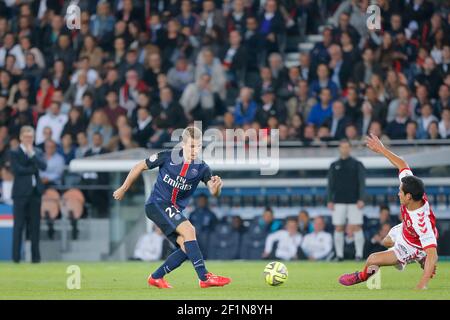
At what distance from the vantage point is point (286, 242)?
2253 cm

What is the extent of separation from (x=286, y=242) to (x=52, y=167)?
5286 millimetres

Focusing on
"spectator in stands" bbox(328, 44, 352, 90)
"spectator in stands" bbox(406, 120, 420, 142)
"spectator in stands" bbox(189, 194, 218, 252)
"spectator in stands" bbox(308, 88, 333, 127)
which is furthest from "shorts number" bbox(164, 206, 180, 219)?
"spectator in stands" bbox(328, 44, 352, 90)

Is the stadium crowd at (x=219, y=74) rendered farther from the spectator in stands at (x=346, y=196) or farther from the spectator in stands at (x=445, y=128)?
the spectator in stands at (x=346, y=196)

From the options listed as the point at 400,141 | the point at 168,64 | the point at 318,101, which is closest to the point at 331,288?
the point at 400,141

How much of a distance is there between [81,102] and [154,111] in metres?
1.95

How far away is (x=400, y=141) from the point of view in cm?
2275

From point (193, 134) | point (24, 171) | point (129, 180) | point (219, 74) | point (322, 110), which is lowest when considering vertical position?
point (129, 180)

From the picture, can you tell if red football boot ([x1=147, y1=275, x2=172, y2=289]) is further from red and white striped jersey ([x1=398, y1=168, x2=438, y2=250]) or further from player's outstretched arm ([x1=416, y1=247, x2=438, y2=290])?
player's outstretched arm ([x1=416, y1=247, x2=438, y2=290])

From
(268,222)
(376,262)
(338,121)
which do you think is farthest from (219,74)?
(376,262)

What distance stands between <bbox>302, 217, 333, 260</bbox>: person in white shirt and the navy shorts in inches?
320

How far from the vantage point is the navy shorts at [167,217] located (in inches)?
566

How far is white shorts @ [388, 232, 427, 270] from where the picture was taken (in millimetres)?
13859

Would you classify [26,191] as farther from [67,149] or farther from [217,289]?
[217,289]

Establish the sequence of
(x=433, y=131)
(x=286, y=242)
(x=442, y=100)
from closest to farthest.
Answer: (x=286, y=242) → (x=433, y=131) → (x=442, y=100)
